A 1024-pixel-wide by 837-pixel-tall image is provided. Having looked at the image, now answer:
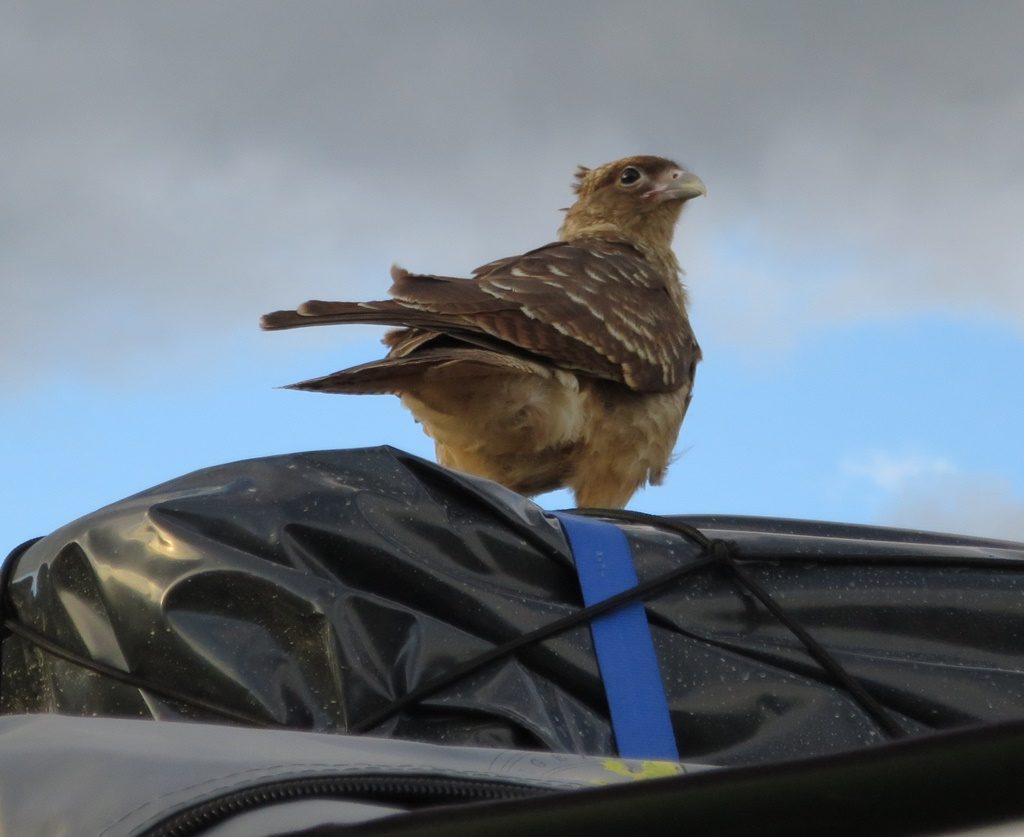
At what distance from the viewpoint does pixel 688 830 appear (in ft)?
3.22

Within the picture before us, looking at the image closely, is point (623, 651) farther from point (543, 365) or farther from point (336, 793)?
point (543, 365)

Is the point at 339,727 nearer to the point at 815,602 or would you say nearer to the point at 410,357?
the point at 815,602

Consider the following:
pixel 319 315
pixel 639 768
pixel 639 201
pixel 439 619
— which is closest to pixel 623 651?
pixel 439 619

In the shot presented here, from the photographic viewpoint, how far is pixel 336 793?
4.08 feet

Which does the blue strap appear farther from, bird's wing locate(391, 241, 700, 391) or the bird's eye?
the bird's eye

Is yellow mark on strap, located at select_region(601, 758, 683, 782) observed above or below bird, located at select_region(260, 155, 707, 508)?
below

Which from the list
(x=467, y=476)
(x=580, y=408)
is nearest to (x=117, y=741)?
(x=467, y=476)

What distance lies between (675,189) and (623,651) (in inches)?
215

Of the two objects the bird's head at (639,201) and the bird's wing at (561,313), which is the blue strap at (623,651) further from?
the bird's head at (639,201)

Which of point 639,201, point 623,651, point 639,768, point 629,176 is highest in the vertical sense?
point 629,176

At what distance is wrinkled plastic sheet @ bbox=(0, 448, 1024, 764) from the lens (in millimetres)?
1844

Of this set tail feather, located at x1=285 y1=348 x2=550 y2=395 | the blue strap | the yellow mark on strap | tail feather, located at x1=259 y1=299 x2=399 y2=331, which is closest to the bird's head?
tail feather, located at x1=285 y1=348 x2=550 y2=395

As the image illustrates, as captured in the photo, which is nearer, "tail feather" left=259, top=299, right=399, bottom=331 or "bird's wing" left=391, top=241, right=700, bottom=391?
"tail feather" left=259, top=299, right=399, bottom=331

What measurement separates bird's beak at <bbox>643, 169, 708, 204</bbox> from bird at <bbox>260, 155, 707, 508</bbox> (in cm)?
39
